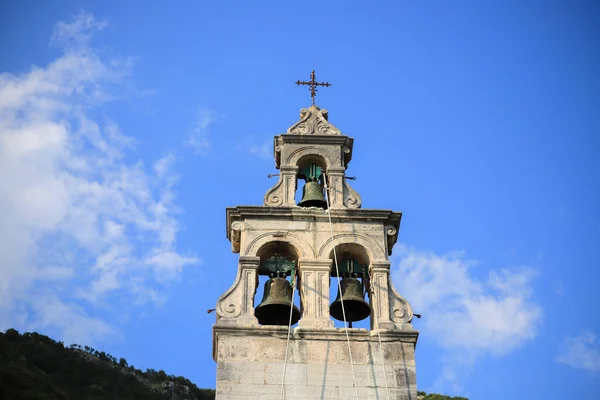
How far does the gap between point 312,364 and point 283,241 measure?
2635mm

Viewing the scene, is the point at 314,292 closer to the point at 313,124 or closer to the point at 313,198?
the point at 313,198

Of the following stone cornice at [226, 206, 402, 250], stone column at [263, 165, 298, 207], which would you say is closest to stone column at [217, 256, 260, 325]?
stone cornice at [226, 206, 402, 250]

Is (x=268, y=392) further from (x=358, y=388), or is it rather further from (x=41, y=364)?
(x=41, y=364)

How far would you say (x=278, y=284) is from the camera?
55.8 feet

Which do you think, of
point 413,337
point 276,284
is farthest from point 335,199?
point 413,337

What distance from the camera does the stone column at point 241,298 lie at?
53.1ft

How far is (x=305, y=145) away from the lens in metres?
19.2

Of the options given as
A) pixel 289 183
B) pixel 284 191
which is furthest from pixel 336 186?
pixel 284 191

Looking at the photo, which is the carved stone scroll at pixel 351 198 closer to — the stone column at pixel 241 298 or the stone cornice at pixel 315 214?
the stone cornice at pixel 315 214

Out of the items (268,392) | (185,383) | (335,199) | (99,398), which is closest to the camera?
(268,392)

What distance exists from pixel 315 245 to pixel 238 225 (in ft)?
4.74

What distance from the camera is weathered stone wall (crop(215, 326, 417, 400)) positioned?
15.2m

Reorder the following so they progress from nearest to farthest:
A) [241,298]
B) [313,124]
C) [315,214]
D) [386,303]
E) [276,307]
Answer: [241,298] < [386,303] < [276,307] < [315,214] < [313,124]

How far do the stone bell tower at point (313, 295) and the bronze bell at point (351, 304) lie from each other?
23 millimetres
